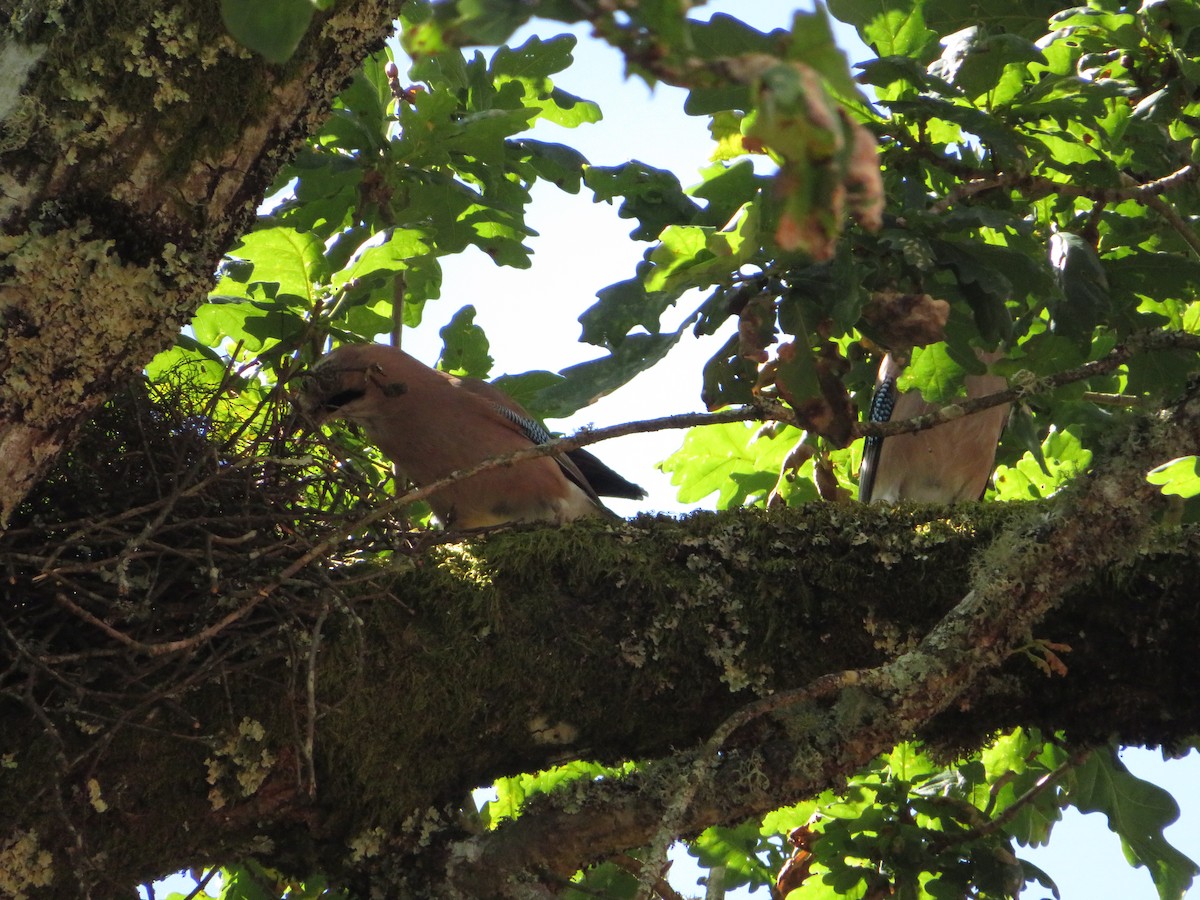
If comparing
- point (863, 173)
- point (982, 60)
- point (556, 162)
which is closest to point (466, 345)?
point (556, 162)

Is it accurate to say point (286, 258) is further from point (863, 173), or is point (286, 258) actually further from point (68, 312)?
point (863, 173)

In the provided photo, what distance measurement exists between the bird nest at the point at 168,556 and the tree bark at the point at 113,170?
0.42 m

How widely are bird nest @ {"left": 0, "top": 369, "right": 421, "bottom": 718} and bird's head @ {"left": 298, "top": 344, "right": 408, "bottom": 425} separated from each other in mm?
1141

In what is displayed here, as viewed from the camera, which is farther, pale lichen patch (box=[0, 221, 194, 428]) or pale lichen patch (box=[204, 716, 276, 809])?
pale lichen patch (box=[204, 716, 276, 809])

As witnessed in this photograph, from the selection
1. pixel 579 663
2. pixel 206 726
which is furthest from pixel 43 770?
pixel 579 663

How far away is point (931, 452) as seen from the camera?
20.5ft

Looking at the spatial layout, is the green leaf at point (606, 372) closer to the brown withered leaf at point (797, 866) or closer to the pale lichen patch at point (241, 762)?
the pale lichen patch at point (241, 762)

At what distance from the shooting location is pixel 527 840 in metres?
2.73

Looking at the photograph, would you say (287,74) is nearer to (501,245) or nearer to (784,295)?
(784,295)

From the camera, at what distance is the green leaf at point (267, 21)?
1.10m

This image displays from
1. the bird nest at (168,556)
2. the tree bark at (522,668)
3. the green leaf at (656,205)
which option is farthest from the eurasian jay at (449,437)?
the green leaf at (656,205)

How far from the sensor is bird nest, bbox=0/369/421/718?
8.55ft

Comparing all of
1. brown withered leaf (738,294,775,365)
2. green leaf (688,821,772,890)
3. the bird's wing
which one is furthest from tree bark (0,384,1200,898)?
the bird's wing

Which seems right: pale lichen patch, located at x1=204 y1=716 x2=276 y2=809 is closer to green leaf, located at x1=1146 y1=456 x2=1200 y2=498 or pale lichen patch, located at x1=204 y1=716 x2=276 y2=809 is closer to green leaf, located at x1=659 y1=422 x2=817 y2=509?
green leaf, located at x1=1146 y1=456 x2=1200 y2=498
